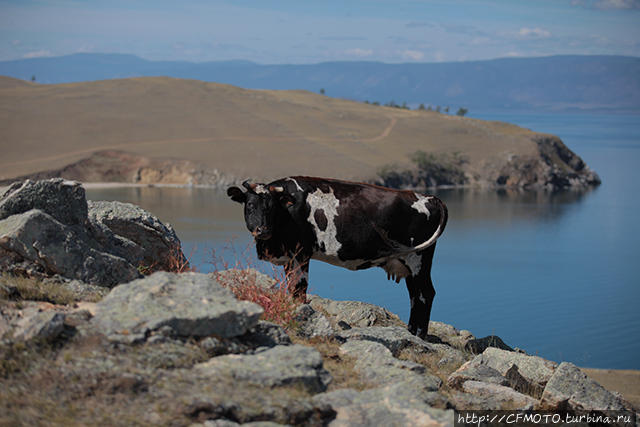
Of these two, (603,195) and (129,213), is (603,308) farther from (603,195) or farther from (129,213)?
(603,195)

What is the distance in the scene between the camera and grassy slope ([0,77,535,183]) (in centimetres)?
8888

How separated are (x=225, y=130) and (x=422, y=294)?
9530 centimetres

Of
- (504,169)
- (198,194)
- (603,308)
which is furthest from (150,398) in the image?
(504,169)

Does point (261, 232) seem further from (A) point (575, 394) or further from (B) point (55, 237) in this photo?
(A) point (575, 394)

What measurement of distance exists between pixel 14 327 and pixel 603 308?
35258 millimetres

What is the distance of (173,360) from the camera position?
20.2 feet

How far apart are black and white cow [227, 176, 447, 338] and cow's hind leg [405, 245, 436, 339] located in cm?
22

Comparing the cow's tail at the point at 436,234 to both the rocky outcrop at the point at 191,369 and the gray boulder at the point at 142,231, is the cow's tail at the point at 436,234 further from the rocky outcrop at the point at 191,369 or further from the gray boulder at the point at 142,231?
the gray boulder at the point at 142,231

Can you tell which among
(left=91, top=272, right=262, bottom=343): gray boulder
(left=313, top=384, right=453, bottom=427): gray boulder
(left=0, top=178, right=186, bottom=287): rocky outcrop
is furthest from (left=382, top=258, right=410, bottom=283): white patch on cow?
(left=91, top=272, right=262, bottom=343): gray boulder

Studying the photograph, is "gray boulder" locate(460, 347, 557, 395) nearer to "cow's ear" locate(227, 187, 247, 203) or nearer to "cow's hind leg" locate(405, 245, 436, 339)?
"cow's hind leg" locate(405, 245, 436, 339)

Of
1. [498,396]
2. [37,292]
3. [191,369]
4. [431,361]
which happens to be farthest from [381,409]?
[37,292]

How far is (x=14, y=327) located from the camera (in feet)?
20.5

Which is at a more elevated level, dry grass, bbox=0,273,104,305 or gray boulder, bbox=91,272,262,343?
gray boulder, bbox=91,272,262,343

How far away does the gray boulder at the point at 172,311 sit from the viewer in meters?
6.32
